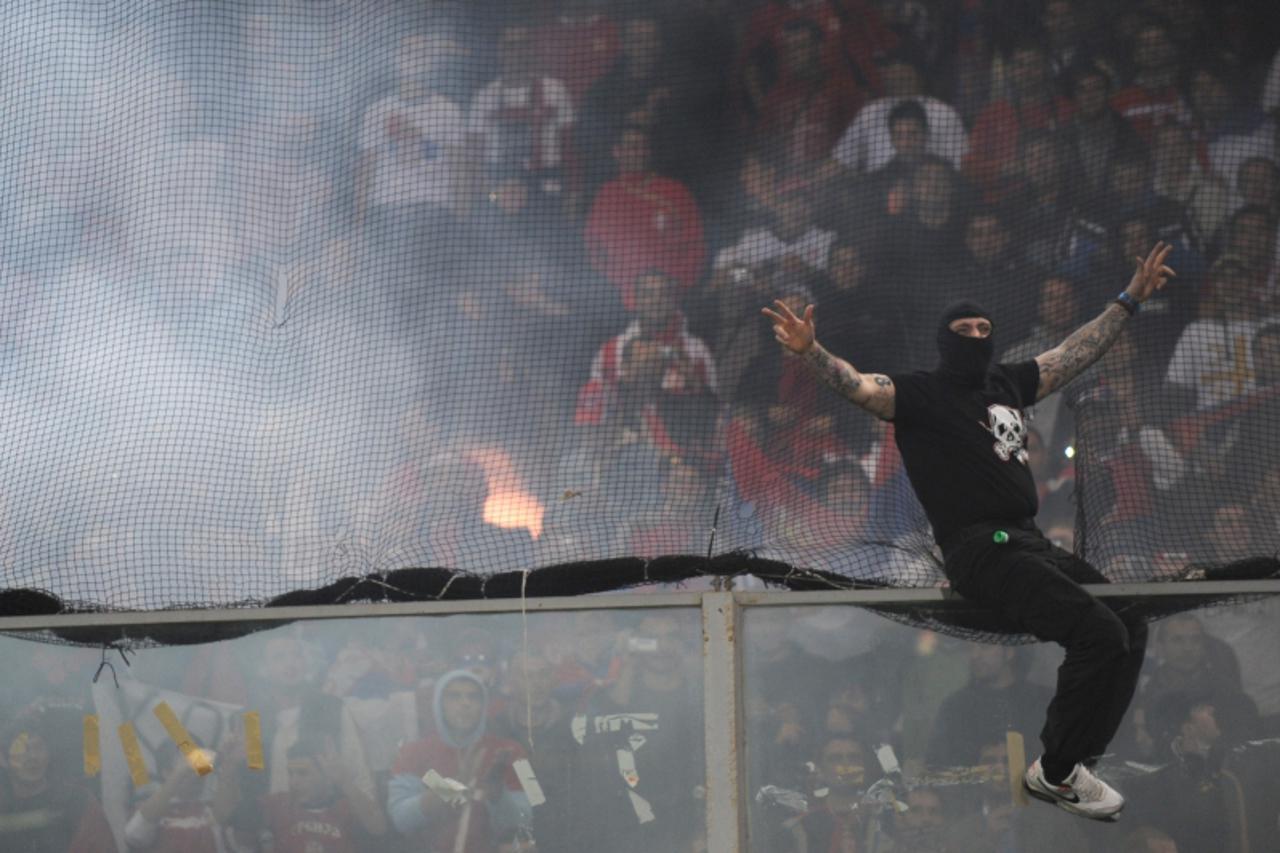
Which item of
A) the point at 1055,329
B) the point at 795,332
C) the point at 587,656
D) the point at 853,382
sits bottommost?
the point at 587,656

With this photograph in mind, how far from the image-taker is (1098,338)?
505 centimetres

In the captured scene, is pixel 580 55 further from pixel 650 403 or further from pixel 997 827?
pixel 997 827

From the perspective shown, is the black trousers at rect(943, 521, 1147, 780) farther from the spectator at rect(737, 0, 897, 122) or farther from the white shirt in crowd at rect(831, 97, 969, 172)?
the spectator at rect(737, 0, 897, 122)

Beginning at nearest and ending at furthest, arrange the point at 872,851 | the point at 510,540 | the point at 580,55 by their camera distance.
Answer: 1. the point at 872,851
2. the point at 510,540
3. the point at 580,55

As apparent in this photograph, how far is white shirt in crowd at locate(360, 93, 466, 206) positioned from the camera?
226 inches

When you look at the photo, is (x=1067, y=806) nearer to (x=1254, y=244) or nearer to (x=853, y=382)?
(x=853, y=382)

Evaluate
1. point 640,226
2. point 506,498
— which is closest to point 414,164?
point 640,226

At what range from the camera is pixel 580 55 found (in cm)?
576

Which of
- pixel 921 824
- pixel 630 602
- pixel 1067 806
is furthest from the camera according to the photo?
pixel 630 602

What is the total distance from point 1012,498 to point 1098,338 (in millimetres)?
682

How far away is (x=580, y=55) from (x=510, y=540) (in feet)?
6.00

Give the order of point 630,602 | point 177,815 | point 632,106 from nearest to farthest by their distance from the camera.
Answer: point 630,602, point 177,815, point 632,106

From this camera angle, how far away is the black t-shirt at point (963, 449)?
478 cm

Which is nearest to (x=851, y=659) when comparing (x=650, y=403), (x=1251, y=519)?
(x=650, y=403)
